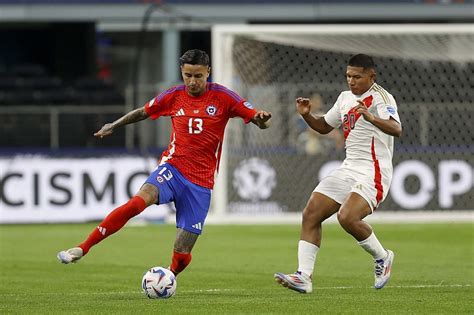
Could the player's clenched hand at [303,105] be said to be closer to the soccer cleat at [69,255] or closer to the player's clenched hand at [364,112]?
the player's clenched hand at [364,112]

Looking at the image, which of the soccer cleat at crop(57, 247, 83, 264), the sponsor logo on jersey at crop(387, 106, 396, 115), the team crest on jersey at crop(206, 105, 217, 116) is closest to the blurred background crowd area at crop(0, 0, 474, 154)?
the team crest on jersey at crop(206, 105, 217, 116)

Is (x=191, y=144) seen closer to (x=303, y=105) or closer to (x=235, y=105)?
(x=235, y=105)

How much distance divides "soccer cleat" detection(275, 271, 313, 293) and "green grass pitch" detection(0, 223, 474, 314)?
0.08 meters

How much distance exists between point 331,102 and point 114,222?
12830 millimetres

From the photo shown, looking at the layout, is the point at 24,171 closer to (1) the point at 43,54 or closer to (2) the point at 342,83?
(2) the point at 342,83

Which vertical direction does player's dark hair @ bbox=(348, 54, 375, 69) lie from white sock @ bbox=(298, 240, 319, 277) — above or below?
above

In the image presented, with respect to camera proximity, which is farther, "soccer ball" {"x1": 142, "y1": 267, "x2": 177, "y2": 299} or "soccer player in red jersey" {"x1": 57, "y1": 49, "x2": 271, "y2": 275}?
"soccer player in red jersey" {"x1": 57, "y1": 49, "x2": 271, "y2": 275}

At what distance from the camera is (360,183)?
11.0 meters

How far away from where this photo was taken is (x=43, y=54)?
3847 centimetres

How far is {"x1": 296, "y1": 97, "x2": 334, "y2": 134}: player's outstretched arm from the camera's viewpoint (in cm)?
1086

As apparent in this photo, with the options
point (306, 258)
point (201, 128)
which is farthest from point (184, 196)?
point (306, 258)

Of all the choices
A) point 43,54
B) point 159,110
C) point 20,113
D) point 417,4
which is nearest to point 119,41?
point 43,54

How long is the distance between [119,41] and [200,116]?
95.0ft

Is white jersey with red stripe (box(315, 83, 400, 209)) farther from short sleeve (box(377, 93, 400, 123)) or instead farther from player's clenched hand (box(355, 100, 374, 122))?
player's clenched hand (box(355, 100, 374, 122))
